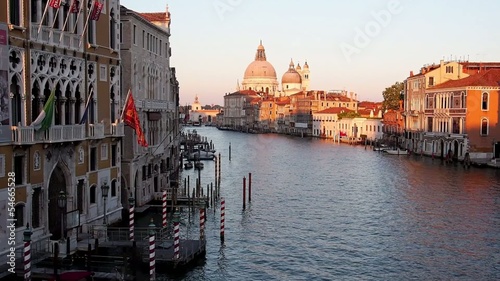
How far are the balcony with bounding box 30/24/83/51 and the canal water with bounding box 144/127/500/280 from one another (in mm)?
6060

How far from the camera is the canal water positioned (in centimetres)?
1584

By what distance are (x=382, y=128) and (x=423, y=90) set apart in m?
20.4

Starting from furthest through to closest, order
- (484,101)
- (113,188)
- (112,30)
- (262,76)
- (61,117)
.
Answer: (262,76)
(484,101)
(113,188)
(112,30)
(61,117)

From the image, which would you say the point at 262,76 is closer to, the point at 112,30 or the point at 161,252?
the point at 112,30

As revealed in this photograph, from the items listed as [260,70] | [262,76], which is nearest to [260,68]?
[260,70]

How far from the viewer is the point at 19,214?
13688 mm

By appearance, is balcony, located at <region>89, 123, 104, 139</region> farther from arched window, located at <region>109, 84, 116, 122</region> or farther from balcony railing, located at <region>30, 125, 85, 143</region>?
arched window, located at <region>109, 84, 116, 122</region>

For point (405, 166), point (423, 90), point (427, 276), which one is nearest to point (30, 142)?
point (427, 276)

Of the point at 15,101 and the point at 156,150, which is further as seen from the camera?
the point at 156,150

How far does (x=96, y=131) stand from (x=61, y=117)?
173 centimetres

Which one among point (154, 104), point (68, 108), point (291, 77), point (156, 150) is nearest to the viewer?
point (68, 108)

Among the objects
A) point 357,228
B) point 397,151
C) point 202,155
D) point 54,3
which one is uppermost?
point 54,3

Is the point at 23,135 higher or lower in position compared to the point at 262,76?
lower

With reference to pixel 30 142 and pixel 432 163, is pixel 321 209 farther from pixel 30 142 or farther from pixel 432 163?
pixel 432 163
